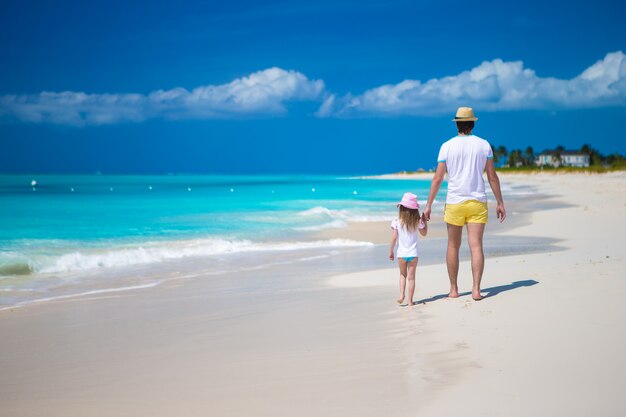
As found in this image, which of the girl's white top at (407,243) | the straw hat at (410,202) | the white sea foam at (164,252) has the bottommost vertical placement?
the white sea foam at (164,252)

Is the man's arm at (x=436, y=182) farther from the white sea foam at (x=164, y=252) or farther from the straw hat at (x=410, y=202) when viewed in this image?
the white sea foam at (x=164, y=252)

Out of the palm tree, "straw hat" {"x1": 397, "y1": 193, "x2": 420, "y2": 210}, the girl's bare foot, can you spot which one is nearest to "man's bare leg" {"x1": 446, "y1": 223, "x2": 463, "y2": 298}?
the girl's bare foot

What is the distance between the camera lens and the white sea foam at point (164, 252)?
41.3ft

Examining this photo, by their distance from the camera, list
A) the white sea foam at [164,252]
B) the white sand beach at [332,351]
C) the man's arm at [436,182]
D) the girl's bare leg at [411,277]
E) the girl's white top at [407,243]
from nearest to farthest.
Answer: the white sand beach at [332,351]
the man's arm at [436,182]
the girl's bare leg at [411,277]
the girl's white top at [407,243]
the white sea foam at [164,252]

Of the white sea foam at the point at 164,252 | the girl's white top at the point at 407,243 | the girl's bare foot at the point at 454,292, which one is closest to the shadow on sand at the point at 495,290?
the girl's bare foot at the point at 454,292

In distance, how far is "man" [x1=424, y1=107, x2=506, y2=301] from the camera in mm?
6418

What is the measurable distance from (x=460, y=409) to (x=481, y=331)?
67.2 inches

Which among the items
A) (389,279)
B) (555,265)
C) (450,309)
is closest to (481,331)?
(450,309)

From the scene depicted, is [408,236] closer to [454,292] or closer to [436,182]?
[436,182]

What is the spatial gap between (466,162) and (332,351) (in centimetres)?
266

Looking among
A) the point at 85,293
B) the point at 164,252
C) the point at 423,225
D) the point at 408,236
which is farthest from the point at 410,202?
the point at 164,252

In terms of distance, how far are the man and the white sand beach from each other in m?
0.80

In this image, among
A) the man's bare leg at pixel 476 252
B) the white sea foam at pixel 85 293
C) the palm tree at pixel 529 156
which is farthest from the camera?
the palm tree at pixel 529 156

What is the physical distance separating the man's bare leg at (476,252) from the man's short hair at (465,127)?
1021 millimetres
